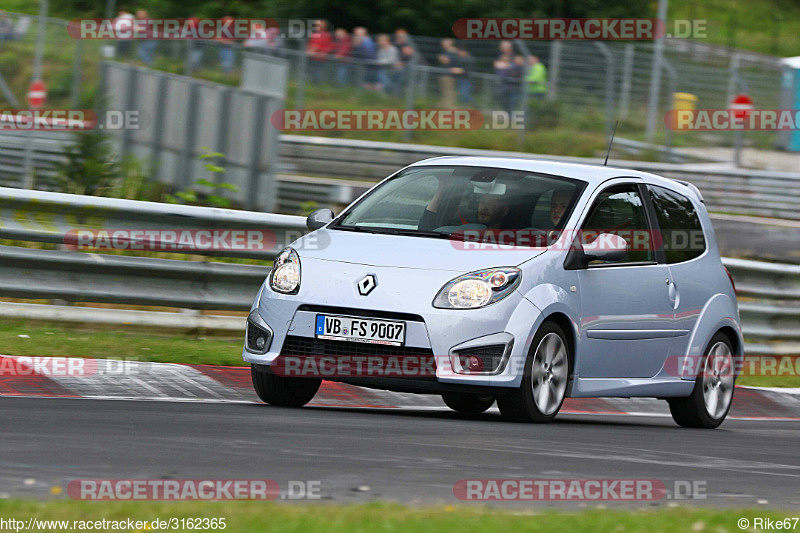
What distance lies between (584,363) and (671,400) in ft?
5.29

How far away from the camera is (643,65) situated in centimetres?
2633

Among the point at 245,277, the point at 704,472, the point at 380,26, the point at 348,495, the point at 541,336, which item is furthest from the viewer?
the point at 380,26

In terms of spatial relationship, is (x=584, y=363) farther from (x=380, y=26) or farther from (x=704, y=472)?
(x=380, y=26)

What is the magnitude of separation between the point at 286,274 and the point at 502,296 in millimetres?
1249

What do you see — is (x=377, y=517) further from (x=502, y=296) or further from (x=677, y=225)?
(x=677, y=225)

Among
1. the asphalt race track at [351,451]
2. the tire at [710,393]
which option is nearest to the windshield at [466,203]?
the asphalt race track at [351,451]

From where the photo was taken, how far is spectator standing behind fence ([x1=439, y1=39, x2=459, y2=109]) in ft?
82.5

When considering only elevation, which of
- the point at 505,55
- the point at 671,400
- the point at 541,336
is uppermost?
the point at 505,55

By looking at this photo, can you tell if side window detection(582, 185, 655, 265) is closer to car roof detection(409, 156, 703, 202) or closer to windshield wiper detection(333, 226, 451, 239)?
car roof detection(409, 156, 703, 202)

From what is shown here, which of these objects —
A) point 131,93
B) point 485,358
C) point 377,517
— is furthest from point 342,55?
point 377,517

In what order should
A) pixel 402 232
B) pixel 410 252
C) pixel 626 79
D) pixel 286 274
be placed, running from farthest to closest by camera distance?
1. pixel 626 79
2. pixel 402 232
3. pixel 286 274
4. pixel 410 252

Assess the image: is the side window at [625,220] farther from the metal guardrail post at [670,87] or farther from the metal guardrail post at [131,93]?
the metal guardrail post at [670,87]

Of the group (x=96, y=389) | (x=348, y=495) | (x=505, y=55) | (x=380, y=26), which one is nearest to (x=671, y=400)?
(x=96, y=389)

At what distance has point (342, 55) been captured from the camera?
25.5 metres
